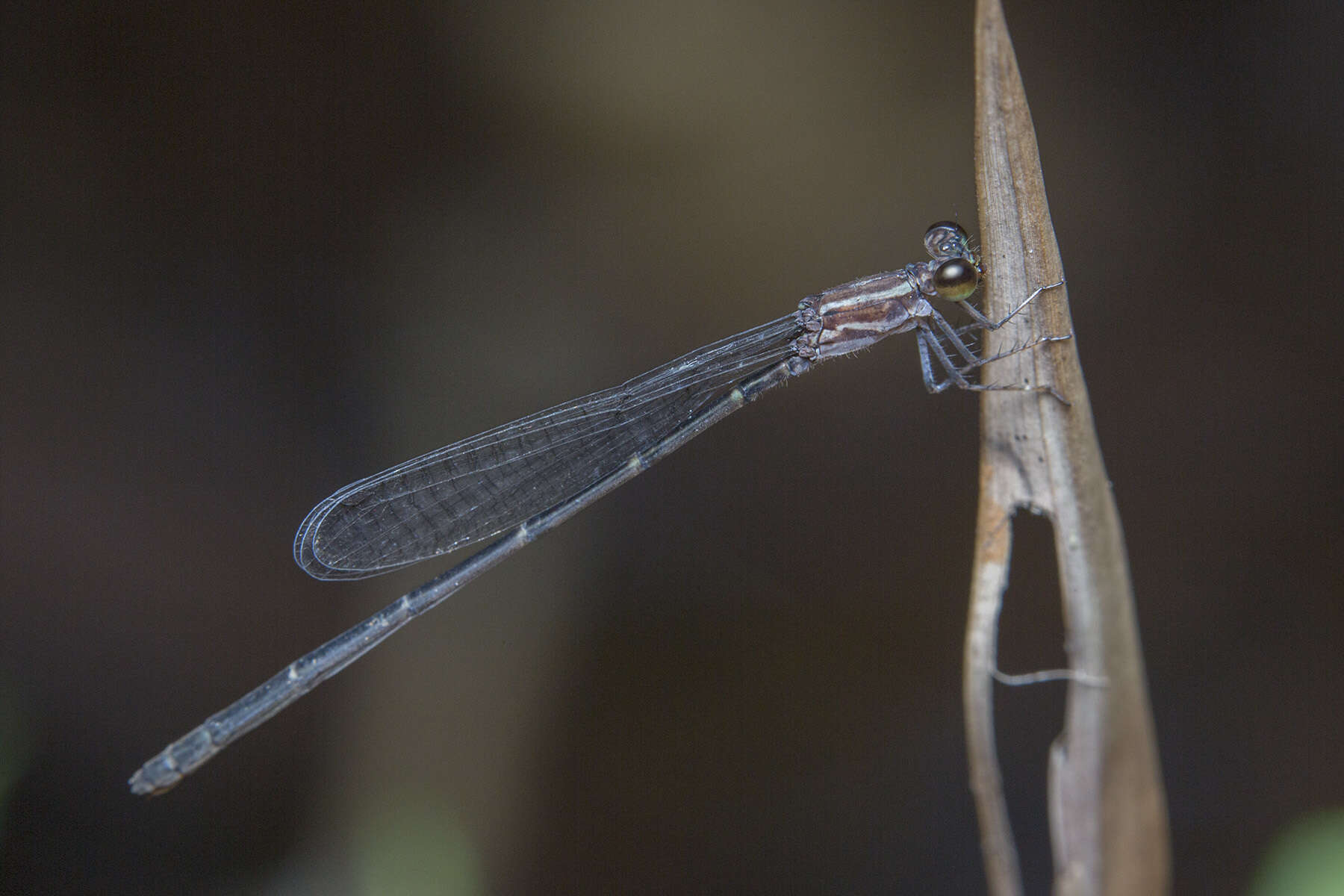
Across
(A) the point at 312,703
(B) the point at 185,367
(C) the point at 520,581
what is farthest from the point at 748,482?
(B) the point at 185,367

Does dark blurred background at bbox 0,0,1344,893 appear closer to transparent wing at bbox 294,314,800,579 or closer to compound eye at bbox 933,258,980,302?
transparent wing at bbox 294,314,800,579

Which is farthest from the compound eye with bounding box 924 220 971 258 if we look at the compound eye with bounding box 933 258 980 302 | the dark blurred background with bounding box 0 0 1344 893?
the dark blurred background with bounding box 0 0 1344 893

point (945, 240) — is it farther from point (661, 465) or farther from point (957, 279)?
point (661, 465)

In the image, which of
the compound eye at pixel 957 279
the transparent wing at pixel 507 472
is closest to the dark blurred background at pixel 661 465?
the transparent wing at pixel 507 472

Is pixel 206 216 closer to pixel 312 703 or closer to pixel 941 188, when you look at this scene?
pixel 312 703

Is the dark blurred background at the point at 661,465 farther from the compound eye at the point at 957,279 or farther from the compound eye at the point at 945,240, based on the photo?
the compound eye at the point at 957,279
